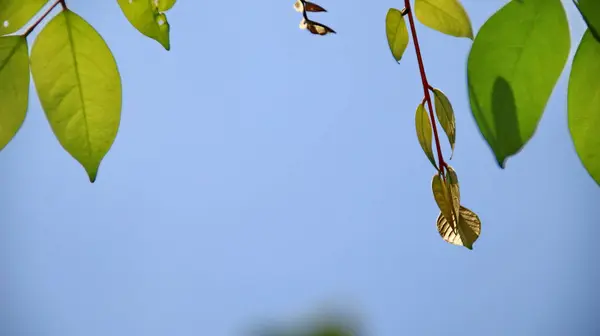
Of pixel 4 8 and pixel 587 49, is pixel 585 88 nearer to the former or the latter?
pixel 587 49

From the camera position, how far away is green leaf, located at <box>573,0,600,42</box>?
4.2 inches

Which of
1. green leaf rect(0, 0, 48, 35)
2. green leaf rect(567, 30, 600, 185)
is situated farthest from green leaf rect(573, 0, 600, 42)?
green leaf rect(0, 0, 48, 35)

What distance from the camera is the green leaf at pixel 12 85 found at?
12 centimetres

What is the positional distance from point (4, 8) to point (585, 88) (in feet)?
0.38

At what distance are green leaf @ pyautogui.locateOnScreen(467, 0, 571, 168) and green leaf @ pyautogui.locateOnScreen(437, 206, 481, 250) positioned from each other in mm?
26

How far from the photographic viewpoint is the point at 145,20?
127 mm

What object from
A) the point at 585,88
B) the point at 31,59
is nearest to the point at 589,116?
the point at 585,88

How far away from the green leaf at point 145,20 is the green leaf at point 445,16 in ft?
0.19

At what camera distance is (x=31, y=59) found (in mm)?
121

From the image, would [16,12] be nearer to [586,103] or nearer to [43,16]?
[43,16]

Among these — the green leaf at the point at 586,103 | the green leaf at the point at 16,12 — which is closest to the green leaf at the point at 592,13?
the green leaf at the point at 586,103

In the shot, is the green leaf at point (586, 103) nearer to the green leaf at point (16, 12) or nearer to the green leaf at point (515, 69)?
the green leaf at point (515, 69)

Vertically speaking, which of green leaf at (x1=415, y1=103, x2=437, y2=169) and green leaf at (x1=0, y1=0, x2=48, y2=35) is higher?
green leaf at (x1=0, y1=0, x2=48, y2=35)

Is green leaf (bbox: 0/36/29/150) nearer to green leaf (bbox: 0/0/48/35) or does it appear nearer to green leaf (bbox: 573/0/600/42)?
green leaf (bbox: 0/0/48/35)
